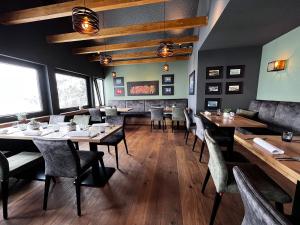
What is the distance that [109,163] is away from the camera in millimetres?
2586

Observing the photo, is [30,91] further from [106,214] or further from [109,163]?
[106,214]

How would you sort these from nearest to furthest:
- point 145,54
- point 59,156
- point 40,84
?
point 59,156 → point 40,84 → point 145,54

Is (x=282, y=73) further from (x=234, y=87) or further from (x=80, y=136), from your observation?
(x=80, y=136)

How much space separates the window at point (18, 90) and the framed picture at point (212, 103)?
4.29 meters

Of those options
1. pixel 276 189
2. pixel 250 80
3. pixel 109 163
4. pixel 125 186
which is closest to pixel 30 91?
pixel 109 163

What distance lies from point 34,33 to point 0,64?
3.25ft

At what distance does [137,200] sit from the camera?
168 centimetres

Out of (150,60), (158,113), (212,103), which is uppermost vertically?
(150,60)

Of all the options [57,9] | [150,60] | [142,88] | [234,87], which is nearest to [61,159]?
[57,9]

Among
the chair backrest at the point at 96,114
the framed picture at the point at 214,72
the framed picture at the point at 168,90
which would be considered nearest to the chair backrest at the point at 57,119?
the chair backrest at the point at 96,114

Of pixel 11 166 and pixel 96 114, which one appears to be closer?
pixel 11 166

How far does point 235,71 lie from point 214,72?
53 cm

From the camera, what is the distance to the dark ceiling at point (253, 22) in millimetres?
1884

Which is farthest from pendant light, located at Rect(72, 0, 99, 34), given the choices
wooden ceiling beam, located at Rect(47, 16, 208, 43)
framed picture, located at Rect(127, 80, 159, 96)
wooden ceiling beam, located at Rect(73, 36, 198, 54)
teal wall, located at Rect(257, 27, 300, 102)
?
framed picture, located at Rect(127, 80, 159, 96)
